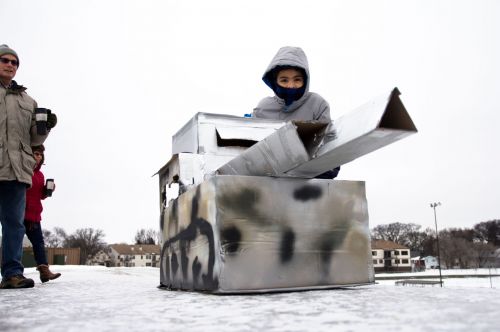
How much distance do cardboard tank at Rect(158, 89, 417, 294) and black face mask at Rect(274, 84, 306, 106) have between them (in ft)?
3.05

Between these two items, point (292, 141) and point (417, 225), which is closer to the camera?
point (292, 141)

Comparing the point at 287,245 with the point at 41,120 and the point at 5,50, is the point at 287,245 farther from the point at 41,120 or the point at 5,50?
the point at 5,50

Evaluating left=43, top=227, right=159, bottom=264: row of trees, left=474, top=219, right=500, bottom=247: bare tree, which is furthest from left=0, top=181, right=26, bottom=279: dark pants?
left=474, top=219, right=500, bottom=247: bare tree

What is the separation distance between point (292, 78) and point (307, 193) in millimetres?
1140

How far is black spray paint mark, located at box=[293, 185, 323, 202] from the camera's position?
7.38 feet

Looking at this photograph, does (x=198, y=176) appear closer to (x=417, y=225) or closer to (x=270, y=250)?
(x=270, y=250)

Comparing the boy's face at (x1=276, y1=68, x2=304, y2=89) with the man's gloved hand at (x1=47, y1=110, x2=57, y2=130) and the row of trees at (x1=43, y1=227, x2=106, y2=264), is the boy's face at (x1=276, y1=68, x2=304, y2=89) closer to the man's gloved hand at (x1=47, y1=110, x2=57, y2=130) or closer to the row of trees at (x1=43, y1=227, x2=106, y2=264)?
the man's gloved hand at (x1=47, y1=110, x2=57, y2=130)

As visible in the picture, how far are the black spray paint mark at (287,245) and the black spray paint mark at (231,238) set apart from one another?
22 cm

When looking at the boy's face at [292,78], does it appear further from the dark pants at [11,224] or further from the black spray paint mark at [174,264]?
the dark pants at [11,224]

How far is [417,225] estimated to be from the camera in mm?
84188

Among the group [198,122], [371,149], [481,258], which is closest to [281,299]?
[371,149]

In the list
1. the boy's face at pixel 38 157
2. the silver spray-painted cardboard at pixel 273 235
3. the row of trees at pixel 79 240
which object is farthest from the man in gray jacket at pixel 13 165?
the row of trees at pixel 79 240

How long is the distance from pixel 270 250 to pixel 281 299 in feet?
1.07

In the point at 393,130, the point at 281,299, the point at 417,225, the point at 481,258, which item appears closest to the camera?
the point at 393,130
